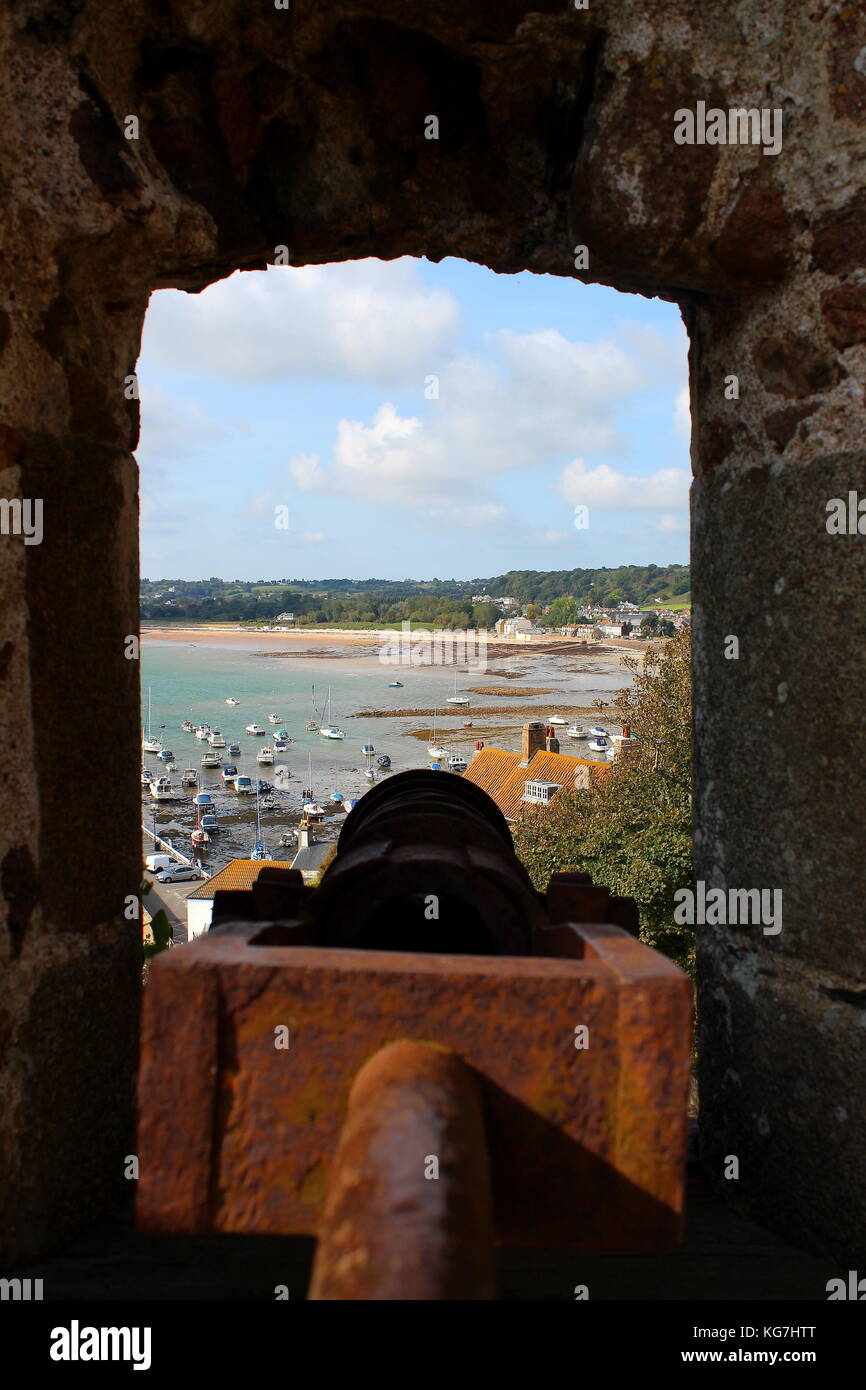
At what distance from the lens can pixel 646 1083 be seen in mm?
1160

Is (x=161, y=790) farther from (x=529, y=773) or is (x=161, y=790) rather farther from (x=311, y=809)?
(x=529, y=773)

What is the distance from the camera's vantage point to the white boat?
38656 millimetres

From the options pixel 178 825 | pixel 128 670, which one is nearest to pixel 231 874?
pixel 178 825

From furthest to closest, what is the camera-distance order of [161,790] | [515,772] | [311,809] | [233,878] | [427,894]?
[161,790], [311,809], [515,772], [233,878], [427,894]

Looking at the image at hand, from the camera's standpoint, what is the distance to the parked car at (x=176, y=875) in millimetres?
24719

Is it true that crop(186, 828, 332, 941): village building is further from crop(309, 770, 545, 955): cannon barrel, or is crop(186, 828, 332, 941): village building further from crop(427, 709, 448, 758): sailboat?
crop(309, 770, 545, 955): cannon barrel

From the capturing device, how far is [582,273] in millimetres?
2033

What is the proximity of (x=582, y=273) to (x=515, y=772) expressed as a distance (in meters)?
21.5

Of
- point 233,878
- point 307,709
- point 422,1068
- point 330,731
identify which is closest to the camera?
point 422,1068

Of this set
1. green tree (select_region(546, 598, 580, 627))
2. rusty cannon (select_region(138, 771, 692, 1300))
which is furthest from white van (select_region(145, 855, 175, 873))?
green tree (select_region(546, 598, 580, 627))

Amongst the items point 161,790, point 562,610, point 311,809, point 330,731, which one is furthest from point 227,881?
point 562,610

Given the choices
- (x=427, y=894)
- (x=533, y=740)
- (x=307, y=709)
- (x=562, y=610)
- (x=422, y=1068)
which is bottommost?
(x=307, y=709)

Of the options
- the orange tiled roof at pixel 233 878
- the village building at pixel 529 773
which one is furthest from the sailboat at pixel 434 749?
the orange tiled roof at pixel 233 878

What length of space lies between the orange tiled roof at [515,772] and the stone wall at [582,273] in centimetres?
1831
